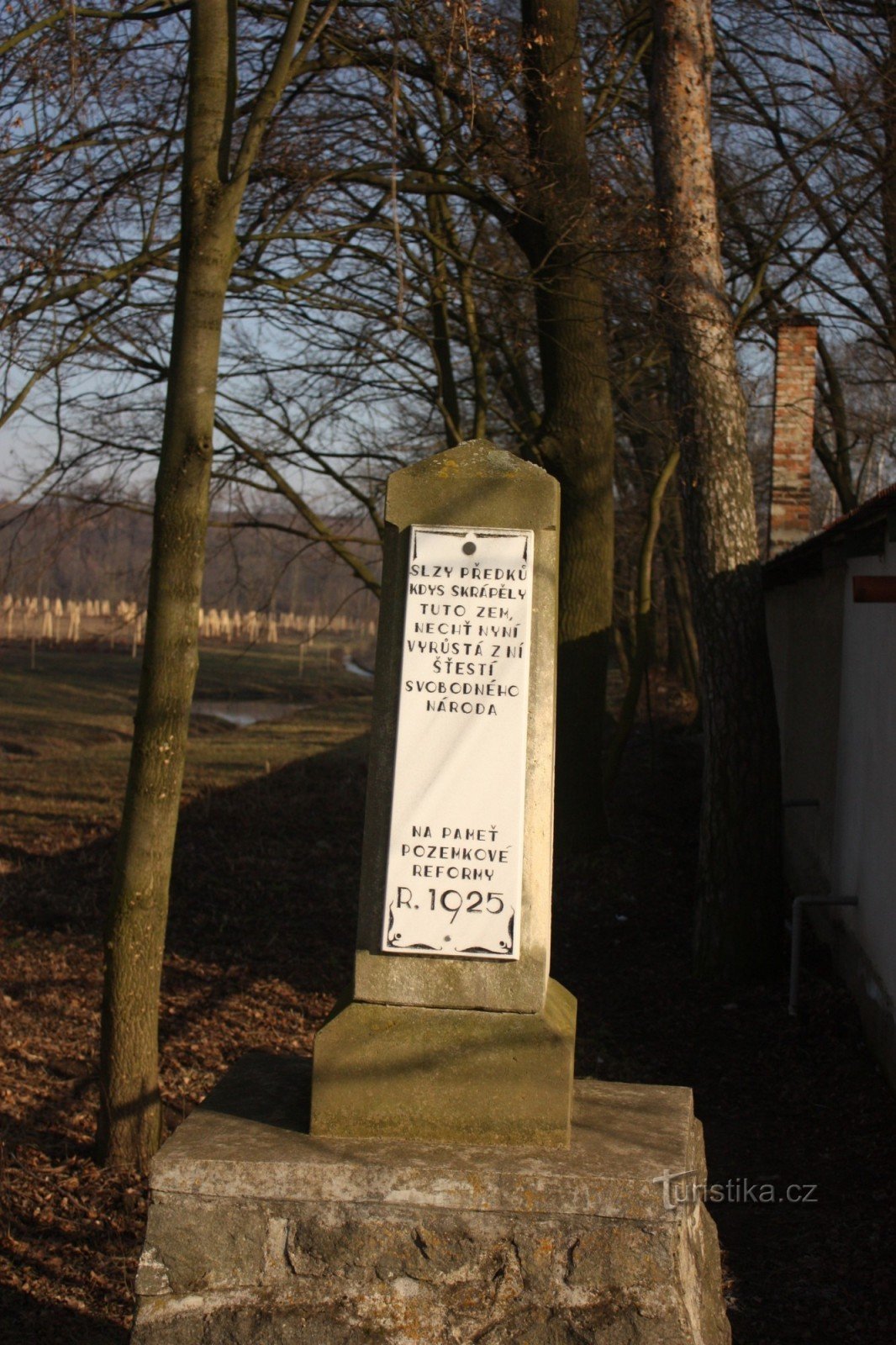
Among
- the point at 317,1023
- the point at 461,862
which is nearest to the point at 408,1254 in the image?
the point at 461,862

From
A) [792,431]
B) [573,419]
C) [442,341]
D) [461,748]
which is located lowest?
[461,748]

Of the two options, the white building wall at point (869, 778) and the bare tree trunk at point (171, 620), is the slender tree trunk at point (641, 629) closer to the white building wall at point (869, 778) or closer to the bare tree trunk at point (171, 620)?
the white building wall at point (869, 778)

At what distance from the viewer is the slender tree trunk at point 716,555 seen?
831 cm

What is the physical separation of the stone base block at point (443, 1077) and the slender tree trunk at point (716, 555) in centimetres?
515

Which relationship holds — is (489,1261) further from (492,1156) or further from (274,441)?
(274,441)

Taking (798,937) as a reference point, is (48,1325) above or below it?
below

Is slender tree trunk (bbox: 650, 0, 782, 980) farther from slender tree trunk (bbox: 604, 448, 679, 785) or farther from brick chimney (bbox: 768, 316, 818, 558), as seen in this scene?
brick chimney (bbox: 768, 316, 818, 558)

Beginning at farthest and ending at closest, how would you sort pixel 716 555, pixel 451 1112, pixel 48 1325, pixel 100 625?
pixel 100 625, pixel 716 555, pixel 48 1325, pixel 451 1112

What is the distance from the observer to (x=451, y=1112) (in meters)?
3.40

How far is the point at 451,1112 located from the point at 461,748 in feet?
3.22

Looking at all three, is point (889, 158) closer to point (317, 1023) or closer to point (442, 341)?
point (442, 341)

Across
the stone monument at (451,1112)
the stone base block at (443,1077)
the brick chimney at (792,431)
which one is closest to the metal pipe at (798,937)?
the stone monument at (451,1112)

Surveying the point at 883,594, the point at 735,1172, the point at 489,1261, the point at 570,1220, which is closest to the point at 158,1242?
the point at 489,1261

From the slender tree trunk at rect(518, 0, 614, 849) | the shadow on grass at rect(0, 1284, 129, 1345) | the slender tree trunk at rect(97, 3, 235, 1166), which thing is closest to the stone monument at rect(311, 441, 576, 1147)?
the shadow on grass at rect(0, 1284, 129, 1345)
